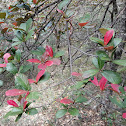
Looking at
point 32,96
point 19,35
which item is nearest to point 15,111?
point 32,96

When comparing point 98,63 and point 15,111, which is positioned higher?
point 98,63

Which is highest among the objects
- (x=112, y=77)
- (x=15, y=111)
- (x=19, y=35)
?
(x=19, y=35)

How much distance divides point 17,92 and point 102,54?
0.35 metres

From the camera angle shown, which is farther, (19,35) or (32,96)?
(19,35)

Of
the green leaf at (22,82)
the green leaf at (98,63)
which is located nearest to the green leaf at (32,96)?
the green leaf at (22,82)

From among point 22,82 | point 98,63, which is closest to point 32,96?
point 22,82

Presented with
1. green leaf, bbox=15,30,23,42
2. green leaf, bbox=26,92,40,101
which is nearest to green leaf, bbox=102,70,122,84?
green leaf, bbox=26,92,40,101

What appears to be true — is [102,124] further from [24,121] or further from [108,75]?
[108,75]

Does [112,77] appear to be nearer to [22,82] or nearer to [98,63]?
[98,63]

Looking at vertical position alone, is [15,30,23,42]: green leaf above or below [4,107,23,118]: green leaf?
above

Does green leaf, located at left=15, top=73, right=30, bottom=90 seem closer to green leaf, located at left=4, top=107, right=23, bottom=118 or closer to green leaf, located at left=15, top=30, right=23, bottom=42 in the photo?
green leaf, located at left=4, top=107, right=23, bottom=118

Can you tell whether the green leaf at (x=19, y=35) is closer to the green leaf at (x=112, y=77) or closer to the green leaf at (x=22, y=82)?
the green leaf at (x=22, y=82)

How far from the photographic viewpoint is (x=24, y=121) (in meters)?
2.14

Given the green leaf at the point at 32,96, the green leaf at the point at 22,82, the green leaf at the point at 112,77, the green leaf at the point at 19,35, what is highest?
the green leaf at the point at 19,35
